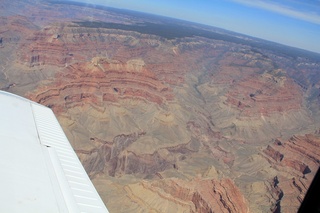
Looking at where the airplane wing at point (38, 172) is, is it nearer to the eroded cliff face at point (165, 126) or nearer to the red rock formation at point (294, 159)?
the eroded cliff face at point (165, 126)

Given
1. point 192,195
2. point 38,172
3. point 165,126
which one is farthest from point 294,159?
point 38,172

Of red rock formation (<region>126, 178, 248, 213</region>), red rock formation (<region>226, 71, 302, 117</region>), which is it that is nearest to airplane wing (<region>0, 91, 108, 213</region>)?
red rock formation (<region>126, 178, 248, 213</region>)

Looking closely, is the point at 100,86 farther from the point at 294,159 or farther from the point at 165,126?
the point at 294,159

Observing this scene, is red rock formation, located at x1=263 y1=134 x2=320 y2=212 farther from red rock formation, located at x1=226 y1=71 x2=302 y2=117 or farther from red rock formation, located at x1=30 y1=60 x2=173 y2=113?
red rock formation, located at x1=30 y1=60 x2=173 y2=113

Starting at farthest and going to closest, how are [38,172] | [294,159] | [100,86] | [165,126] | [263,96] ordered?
[263,96], [165,126], [100,86], [294,159], [38,172]

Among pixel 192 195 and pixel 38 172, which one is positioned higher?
pixel 38 172

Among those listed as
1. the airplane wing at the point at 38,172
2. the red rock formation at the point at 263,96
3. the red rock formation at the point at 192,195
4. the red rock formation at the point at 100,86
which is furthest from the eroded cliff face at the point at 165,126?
the airplane wing at the point at 38,172

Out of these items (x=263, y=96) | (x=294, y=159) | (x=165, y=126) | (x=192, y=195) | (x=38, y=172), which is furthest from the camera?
(x=263, y=96)
